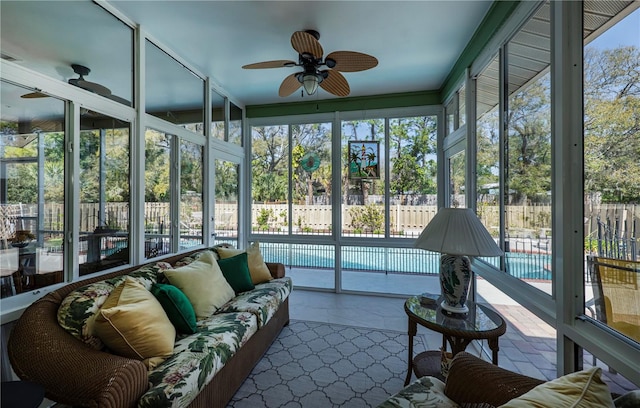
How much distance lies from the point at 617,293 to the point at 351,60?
2.18m

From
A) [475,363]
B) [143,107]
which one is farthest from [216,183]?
[475,363]

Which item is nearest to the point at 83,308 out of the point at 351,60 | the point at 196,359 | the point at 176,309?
the point at 176,309

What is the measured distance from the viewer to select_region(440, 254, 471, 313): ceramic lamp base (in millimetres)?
1889

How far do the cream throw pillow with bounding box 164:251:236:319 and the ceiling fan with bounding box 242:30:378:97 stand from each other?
1.80 m

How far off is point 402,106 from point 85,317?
4.16 metres

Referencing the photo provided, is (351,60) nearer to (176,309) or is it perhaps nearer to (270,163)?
(176,309)

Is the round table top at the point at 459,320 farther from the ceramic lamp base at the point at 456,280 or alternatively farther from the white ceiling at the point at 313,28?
the white ceiling at the point at 313,28

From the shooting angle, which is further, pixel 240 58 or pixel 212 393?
pixel 240 58

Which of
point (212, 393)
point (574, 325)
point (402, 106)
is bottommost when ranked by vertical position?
point (212, 393)

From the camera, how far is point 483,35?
8.13 feet

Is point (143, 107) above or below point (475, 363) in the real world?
above

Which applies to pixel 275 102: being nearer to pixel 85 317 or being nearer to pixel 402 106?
pixel 402 106

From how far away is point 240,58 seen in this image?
3.09 m

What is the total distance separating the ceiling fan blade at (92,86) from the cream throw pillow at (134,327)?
160 centimetres
